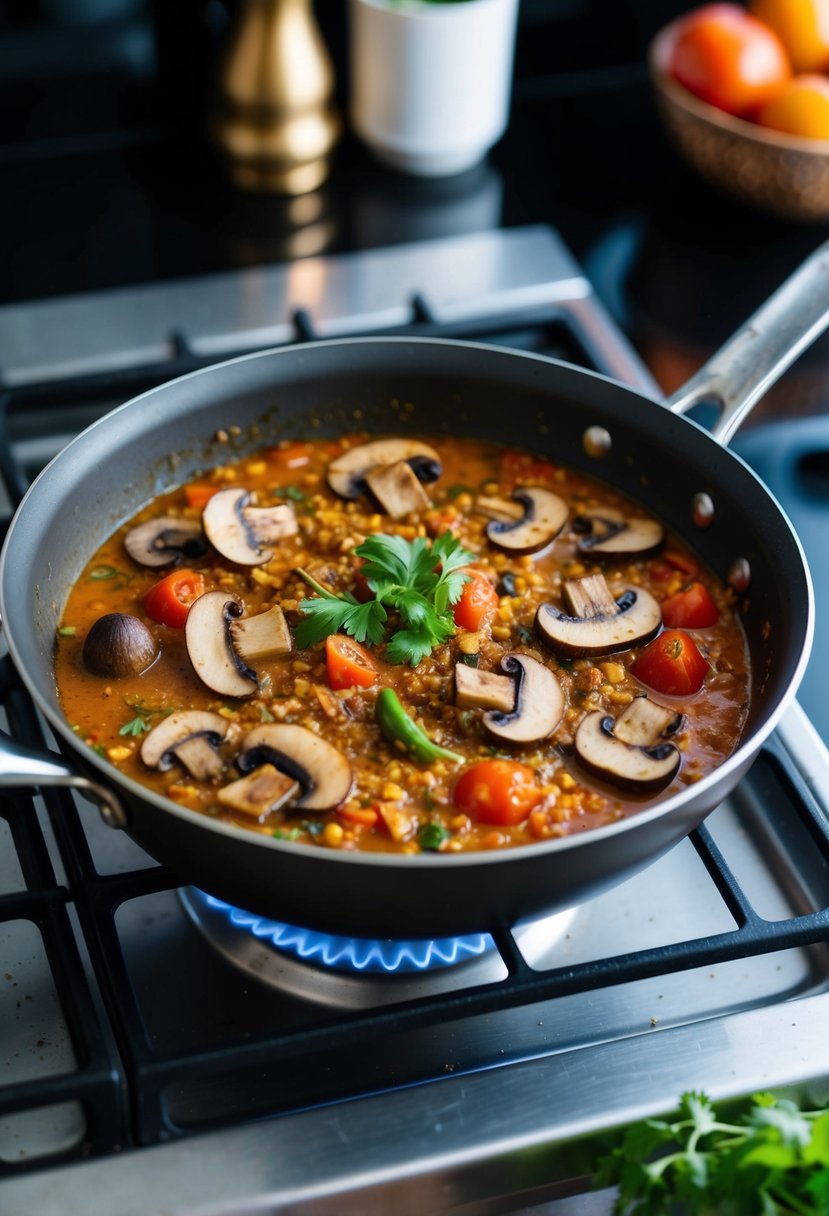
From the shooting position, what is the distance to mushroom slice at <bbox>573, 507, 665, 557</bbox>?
201 centimetres

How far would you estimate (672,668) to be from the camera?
1.81 metres

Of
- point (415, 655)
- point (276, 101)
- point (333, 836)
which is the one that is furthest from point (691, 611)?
point (276, 101)

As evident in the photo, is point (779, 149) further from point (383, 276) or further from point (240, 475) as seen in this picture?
point (240, 475)

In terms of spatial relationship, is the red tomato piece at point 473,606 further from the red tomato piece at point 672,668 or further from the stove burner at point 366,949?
the stove burner at point 366,949

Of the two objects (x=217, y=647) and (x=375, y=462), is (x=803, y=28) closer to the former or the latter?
(x=375, y=462)

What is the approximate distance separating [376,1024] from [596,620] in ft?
2.26

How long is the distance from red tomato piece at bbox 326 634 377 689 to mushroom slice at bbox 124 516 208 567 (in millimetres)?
312

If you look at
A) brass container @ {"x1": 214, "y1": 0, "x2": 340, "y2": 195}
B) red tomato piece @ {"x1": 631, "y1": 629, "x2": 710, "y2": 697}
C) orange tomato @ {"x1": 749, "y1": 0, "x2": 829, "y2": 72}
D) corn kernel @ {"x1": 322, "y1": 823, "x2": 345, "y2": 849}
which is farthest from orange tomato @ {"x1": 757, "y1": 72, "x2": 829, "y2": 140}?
corn kernel @ {"x1": 322, "y1": 823, "x2": 345, "y2": 849}

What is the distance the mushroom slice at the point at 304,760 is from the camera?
1580mm

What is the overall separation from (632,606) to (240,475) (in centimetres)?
66

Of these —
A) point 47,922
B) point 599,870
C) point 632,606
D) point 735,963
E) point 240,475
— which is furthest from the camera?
point 240,475

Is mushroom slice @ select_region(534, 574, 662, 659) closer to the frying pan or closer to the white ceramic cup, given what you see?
the frying pan

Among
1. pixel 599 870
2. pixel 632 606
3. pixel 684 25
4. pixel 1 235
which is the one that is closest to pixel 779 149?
pixel 684 25

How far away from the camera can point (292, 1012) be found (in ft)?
5.19
